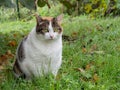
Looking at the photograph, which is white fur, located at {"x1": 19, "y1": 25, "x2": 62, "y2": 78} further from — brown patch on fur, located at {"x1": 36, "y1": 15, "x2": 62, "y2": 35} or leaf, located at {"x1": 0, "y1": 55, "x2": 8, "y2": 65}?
leaf, located at {"x1": 0, "y1": 55, "x2": 8, "y2": 65}

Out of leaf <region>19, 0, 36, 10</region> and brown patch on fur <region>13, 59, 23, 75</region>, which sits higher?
leaf <region>19, 0, 36, 10</region>

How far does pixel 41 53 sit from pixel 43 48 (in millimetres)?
51

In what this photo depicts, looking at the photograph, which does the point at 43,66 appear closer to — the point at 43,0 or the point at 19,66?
the point at 19,66

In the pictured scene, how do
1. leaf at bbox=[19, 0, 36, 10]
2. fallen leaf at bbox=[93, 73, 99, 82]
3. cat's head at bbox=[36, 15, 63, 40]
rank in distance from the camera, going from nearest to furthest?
1. leaf at bbox=[19, 0, 36, 10]
2. cat's head at bbox=[36, 15, 63, 40]
3. fallen leaf at bbox=[93, 73, 99, 82]

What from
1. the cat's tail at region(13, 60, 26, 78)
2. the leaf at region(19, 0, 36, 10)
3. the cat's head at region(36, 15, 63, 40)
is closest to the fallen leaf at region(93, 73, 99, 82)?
the cat's head at region(36, 15, 63, 40)

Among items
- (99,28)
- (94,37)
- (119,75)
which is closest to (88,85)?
(119,75)

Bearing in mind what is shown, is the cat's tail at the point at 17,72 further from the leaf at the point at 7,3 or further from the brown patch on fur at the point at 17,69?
the leaf at the point at 7,3

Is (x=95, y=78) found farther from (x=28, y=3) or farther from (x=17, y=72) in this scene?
(x=28, y=3)

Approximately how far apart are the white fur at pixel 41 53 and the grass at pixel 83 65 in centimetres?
A: 10

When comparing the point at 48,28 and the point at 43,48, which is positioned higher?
the point at 48,28

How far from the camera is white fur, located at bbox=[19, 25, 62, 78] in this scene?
3154 millimetres

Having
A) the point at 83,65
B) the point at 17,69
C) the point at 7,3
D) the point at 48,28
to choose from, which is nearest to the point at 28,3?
the point at 7,3

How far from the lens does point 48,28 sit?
Result: 10.4ft

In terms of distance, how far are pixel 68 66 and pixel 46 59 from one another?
63 centimetres
